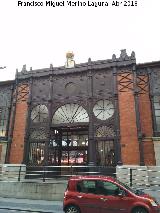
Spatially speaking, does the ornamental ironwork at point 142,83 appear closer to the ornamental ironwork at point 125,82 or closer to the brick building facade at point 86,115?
the brick building facade at point 86,115

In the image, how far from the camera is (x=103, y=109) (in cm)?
1981

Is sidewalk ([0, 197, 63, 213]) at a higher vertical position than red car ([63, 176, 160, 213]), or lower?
A: lower

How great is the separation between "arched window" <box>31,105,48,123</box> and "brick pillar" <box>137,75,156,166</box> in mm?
8477

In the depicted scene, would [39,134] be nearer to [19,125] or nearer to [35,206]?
[19,125]

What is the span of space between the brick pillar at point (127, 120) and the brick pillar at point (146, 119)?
2.65ft

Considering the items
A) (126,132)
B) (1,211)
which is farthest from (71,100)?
(1,211)

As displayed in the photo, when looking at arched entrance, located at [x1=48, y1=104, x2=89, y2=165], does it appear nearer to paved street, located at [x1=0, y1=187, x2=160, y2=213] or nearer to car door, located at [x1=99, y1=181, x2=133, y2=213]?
paved street, located at [x1=0, y1=187, x2=160, y2=213]

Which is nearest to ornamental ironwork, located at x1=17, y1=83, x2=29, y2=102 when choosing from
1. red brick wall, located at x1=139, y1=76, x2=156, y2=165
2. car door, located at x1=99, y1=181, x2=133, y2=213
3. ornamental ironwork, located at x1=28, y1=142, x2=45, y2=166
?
ornamental ironwork, located at x1=28, y1=142, x2=45, y2=166

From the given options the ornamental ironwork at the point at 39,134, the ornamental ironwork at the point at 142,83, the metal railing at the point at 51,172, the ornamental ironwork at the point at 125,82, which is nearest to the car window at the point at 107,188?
the metal railing at the point at 51,172

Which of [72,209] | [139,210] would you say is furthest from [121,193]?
[72,209]

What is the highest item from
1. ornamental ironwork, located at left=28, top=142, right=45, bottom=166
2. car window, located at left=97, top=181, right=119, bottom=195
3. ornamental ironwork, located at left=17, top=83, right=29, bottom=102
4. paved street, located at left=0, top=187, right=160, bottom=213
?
ornamental ironwork, located at left=17, top=83, right=29, bottom=102

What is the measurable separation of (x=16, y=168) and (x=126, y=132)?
31.9ft

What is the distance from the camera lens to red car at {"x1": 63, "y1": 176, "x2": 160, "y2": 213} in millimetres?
8672

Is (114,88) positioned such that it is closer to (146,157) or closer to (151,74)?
(151,74)
